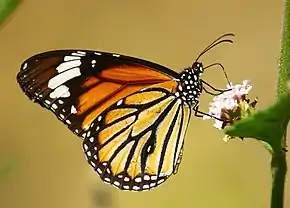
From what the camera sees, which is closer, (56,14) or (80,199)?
(80,199)

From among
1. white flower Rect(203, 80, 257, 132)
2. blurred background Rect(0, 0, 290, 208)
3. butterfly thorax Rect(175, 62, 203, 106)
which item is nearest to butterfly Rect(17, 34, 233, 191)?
butterfly thorax Rect(175, 62, 203, 106)

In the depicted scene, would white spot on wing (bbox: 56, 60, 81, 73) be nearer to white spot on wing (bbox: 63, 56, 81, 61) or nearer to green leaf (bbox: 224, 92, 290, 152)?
white spot on wing (bbox: 63, 56, 81, 61)

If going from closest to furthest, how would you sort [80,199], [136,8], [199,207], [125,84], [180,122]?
[125,84]
[180,122]
[199,207]
[80,199]
[136,8]

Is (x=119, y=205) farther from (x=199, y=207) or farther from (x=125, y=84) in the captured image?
(x=125, y=84)

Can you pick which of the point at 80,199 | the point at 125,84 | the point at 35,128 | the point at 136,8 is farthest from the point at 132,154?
the point at 136,8

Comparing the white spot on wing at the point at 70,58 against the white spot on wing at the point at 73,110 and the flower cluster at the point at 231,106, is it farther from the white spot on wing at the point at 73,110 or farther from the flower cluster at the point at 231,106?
the flower cluster at the point at 231,106

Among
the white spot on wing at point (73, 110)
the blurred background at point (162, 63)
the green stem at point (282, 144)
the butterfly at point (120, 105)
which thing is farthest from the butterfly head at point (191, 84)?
the blurred background at point (162, 63)

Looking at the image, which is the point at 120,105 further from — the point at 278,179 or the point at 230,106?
the point at 278,179
